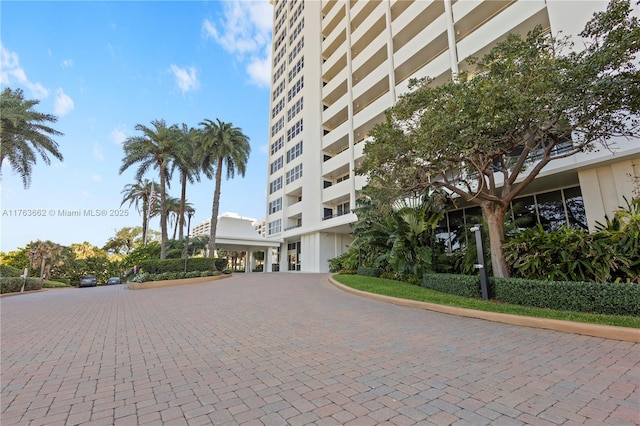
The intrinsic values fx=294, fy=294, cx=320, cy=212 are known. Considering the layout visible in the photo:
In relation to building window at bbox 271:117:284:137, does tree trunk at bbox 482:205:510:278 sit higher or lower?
lower

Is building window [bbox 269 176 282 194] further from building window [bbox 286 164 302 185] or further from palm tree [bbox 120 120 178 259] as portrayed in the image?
palm tree [bbox 120 120 178 259]

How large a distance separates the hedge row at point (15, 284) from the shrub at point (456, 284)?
2338 cm

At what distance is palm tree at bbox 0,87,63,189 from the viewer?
15.9 metres

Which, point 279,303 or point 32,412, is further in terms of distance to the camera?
point 279,303

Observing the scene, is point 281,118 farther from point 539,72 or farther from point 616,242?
point 616,242

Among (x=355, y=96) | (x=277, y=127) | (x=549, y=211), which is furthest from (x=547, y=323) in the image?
(x=277, y=127)

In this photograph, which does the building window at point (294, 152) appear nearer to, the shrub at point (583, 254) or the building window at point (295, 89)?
the building window at point (295, 89)

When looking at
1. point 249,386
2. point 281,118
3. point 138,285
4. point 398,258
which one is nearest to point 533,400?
point 249,386

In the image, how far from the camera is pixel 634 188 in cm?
1070

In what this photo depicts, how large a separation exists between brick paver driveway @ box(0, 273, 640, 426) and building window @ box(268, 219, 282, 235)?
88.9ft

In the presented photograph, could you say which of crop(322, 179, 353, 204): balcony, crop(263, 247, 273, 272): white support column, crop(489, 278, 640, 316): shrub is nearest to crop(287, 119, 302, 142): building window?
crop(322, 179, 353, 204): balcony

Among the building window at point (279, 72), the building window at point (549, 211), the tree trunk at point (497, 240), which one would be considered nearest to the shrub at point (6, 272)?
the tree trunk at point (497, 240)

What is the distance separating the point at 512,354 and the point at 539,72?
320 inches

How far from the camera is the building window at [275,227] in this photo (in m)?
34.1
